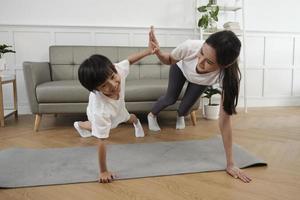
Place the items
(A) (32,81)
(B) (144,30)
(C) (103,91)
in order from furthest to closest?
(B) (144,30), (A) (32,81), (C) (103,91)

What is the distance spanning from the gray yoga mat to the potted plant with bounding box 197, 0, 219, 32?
1526 mm

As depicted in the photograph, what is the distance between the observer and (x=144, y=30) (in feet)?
10.4

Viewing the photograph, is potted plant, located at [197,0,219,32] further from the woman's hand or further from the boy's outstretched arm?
the boy's outstretched arm

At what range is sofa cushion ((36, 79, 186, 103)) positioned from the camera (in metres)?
2.16

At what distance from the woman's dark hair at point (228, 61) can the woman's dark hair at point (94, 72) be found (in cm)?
48

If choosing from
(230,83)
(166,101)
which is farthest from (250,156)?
(166,101)

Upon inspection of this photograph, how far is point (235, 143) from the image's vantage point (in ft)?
6.22

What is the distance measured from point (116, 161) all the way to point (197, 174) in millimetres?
477

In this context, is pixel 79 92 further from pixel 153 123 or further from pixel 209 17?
pixel 209 17

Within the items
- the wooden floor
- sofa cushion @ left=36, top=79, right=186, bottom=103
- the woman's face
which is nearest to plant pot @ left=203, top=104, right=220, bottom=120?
the wooden floor

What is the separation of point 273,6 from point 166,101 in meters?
2.29

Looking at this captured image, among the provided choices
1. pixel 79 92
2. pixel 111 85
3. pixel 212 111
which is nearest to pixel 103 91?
pixel 111 85

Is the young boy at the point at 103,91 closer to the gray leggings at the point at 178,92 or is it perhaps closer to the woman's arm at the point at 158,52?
the woman's arm at the point at 158,52

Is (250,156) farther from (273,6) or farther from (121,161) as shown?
(273,6)
